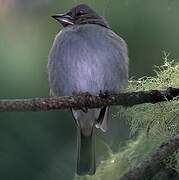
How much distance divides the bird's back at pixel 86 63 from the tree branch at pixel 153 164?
3.41 ft

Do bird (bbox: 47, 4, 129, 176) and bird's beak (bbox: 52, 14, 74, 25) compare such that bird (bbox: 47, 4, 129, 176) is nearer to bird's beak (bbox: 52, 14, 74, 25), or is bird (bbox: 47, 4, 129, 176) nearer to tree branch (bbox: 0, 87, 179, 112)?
bird's beak (bbox: 52, 14, 74, 25)

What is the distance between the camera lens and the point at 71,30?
1918 millimetres

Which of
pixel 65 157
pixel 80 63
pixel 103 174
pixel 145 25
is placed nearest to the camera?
pixel 103 174

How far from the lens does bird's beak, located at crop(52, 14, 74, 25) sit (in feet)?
5.18

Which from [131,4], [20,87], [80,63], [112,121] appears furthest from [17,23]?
[112,121]

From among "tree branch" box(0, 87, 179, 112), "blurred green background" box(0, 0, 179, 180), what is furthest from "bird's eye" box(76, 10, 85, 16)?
"tree branch" box(0, 87, 179, 112)

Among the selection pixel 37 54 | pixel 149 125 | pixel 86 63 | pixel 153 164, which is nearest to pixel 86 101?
pixel 149 125

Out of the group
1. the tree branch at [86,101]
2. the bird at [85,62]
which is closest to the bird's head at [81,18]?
the bird at [85,62]

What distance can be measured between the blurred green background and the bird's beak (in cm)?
3

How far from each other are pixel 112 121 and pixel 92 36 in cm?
35

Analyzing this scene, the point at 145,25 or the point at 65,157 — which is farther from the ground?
the point at 145,25

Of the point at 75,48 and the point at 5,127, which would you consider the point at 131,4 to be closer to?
the point at 5,127

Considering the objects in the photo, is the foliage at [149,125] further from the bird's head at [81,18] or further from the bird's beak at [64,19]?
the bird's head at [81,18]

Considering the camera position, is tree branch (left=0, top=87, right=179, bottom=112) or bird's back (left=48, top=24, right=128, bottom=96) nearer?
tree branch (left=0, top=87, right=179, bottom=112)
